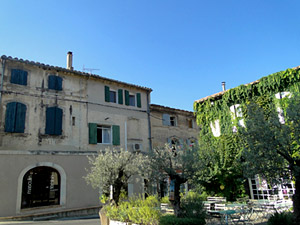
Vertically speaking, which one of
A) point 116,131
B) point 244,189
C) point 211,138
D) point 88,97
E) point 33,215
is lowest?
point 33,215

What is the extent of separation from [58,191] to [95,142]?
3.90m

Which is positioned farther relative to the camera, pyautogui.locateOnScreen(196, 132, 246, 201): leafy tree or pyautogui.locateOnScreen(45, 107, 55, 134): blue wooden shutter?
pyautogui.locateOnScreen(45, 107, 55, 134): blue wooden shutter

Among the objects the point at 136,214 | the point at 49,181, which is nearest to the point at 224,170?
the point at 136,214

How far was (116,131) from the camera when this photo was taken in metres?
18.4

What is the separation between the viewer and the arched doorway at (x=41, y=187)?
568 inches

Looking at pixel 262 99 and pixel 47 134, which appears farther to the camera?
pixel 47 134

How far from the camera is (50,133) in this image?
1557cm

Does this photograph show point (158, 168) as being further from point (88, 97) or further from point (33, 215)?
point (88, 97)

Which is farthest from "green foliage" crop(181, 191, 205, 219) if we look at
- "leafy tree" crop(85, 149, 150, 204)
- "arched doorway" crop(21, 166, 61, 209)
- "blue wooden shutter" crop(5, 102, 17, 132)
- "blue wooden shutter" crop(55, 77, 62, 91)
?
"blue wooden shutter" crop(55, 77, 62, 91)

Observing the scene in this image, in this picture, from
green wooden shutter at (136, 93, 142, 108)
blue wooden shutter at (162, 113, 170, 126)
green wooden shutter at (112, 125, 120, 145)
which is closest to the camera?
green wooden shutter at (112, 125, 120, 145)

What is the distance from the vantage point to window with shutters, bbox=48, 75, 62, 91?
16.5 m

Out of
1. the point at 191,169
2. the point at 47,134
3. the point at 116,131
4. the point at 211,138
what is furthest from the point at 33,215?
the point at 211,138

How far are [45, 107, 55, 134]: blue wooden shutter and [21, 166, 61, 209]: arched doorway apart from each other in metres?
→ 2.32

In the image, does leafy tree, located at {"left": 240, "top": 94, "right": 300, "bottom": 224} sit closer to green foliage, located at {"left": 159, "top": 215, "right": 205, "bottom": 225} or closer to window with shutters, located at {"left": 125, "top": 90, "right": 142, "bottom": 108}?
green foliage, located at {"left": 159, "top": 215, "right": 205, "bottom": 225}
